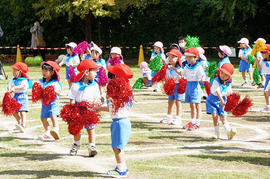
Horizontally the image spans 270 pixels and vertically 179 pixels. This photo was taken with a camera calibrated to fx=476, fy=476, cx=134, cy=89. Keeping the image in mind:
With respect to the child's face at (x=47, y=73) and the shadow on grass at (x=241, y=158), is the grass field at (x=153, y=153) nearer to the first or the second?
the shadow on grass at (x=241, y=158)

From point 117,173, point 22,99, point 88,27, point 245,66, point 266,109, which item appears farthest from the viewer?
point 88,27

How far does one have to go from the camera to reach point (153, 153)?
828 centimetres

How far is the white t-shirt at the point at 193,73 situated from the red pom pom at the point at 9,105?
12.3 feet

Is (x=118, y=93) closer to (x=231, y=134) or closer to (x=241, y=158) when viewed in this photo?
(x=241, y=158)

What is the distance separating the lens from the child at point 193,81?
10.5m

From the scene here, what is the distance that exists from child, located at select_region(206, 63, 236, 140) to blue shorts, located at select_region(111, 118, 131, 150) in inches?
112

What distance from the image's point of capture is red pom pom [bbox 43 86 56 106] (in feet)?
29.9

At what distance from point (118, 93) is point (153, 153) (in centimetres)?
180

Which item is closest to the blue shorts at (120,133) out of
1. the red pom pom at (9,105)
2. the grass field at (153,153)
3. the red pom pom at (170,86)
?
the grass field at (153,153)

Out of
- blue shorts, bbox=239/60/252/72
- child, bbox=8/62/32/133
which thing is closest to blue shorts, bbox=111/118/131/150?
child, bbox=8/62/32/133

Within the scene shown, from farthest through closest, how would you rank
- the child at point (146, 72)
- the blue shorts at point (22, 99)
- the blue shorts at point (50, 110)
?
the child at point (146, 72) < the blue shorts at point (22, 99) < the blue shorts at point (50, 110)

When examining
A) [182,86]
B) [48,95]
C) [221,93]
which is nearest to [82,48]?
[182,86]

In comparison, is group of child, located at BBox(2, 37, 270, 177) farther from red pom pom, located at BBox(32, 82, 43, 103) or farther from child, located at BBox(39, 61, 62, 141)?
red pom pom, located at BBox(32, 82, 43, 103)

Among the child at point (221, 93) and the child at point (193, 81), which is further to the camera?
the child at point (193, 81)
